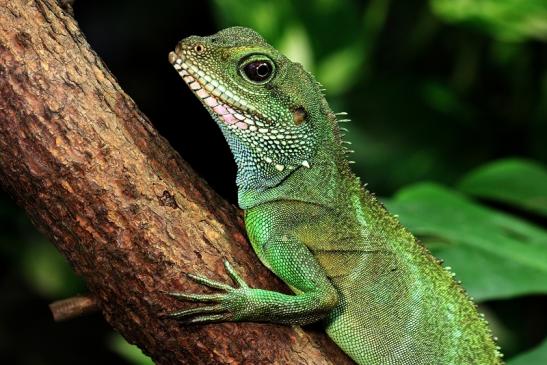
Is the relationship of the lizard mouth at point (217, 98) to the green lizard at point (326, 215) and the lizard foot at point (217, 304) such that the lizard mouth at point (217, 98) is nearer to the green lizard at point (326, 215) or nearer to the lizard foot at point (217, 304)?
the green lizard at point (326, 215)

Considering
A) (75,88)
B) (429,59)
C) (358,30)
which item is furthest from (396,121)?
(75,88)

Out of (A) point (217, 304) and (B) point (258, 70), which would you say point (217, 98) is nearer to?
(B) point (258, 70)

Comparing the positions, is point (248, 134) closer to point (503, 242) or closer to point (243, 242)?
point (243, 242)

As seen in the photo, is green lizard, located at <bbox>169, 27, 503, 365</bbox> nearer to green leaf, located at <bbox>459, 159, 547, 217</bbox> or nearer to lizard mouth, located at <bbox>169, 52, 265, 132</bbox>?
lizard mouth, located at <bbox>169, 52, 265, 132</bbox>

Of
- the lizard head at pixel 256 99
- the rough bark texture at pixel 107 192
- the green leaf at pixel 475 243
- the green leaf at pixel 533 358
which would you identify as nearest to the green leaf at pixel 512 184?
the green leaf at pixel 475 243

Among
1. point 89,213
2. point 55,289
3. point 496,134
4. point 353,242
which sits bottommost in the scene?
point 55,289

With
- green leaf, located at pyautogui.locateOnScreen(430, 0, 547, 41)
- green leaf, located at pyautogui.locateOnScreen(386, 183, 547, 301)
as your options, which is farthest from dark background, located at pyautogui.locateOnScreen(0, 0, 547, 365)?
green leaf, located at pyautogui.locateOnScreen(386, 183, 547, 301)
